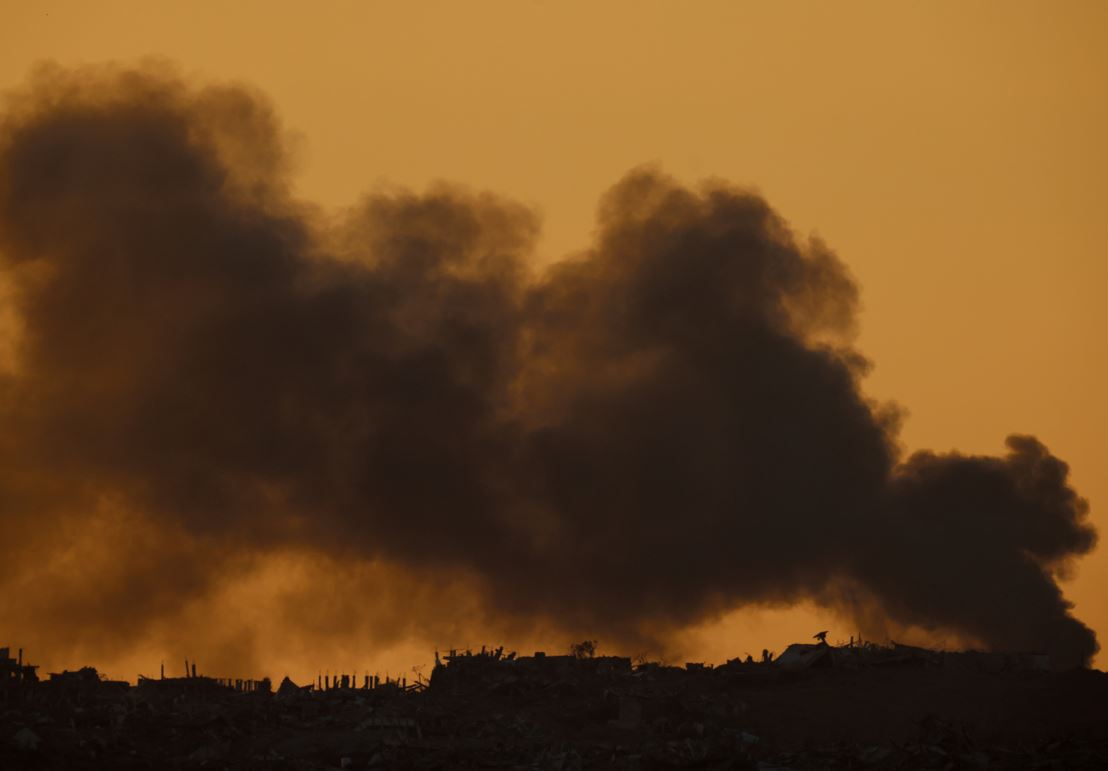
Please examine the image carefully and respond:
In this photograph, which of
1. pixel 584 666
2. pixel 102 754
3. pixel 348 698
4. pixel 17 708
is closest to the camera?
pixel 102 754

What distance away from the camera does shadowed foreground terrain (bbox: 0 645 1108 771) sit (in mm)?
69188

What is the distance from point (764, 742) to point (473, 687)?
14196 millimetres

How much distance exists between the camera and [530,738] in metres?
75.4

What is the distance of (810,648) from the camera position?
91.2 meters

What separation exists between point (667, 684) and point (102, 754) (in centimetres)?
2607

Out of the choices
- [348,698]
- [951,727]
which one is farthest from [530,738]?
[951,727]

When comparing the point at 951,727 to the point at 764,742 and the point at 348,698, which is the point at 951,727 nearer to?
the point at 764,742

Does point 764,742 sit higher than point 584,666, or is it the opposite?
point 584,666

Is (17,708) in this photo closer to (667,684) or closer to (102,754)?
(102,754)

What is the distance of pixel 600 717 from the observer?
262 ft

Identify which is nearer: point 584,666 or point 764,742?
point 764,742

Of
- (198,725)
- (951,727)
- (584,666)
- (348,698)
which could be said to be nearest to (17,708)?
(198,725)

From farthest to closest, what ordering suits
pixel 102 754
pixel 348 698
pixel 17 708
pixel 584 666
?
1. pixel 584 666
2. pixel 348 698
3. pixel 17 708
4. pixel 102 754

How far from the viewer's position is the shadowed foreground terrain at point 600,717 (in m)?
69.2
